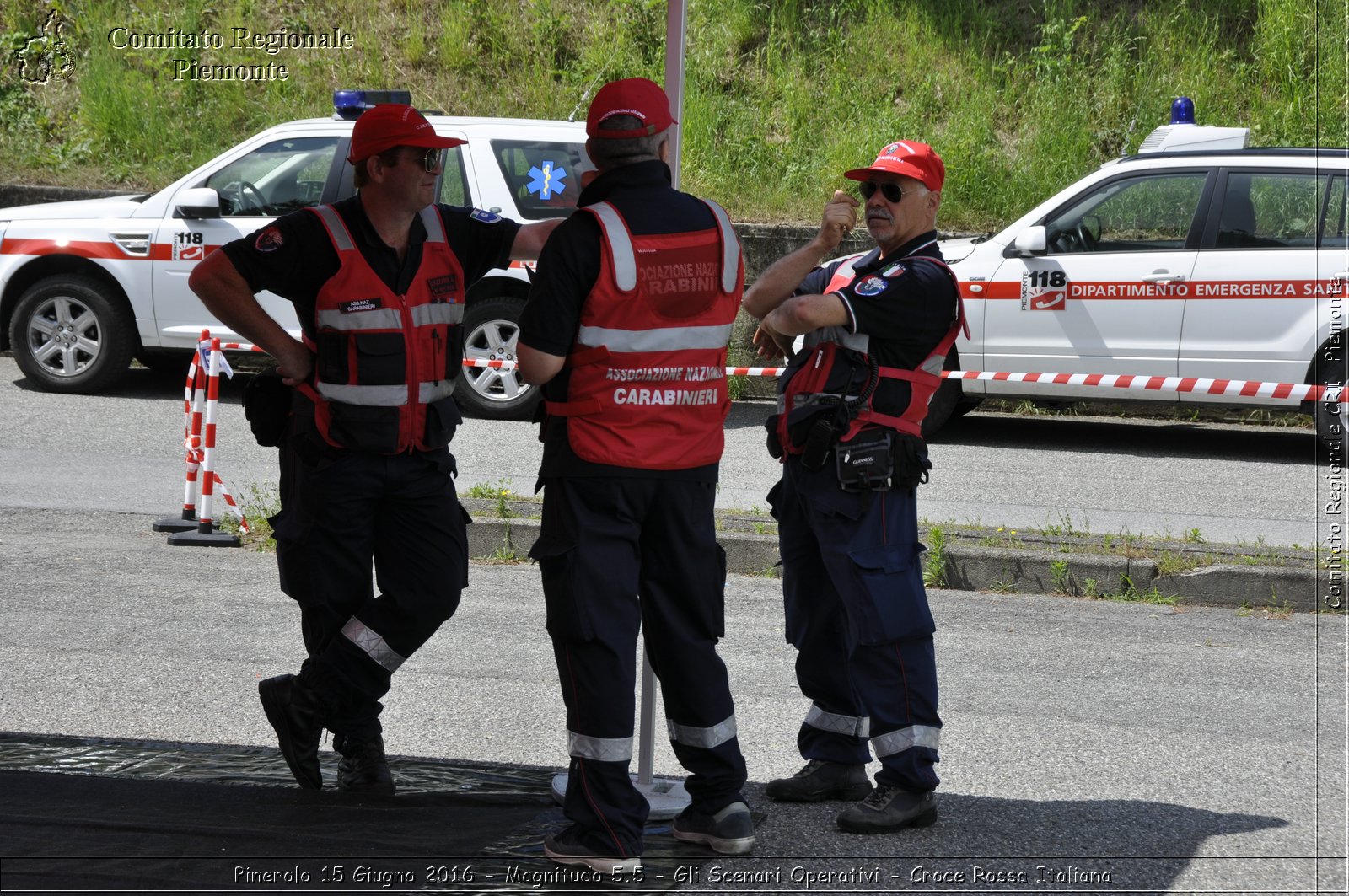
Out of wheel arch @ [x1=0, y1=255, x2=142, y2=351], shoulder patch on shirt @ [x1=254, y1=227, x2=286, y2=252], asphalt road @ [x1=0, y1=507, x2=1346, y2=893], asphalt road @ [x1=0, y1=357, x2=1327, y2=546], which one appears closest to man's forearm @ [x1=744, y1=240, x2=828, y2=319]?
shoulder patch on shirt @ [x1=254, y1=227, x2=286, y2=252]

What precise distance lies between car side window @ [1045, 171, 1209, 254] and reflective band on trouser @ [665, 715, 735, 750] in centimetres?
747

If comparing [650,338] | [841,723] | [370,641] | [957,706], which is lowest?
[957,706]

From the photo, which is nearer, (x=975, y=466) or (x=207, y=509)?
(x=207, y=509)

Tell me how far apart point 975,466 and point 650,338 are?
667 cm

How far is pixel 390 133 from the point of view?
4023 mm

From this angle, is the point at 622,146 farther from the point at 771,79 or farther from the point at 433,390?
the point at 771,79

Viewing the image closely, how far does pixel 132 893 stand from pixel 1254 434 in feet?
32.7

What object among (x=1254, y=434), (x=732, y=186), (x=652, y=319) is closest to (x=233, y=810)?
(x=652, y=319)

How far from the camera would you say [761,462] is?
9977mm

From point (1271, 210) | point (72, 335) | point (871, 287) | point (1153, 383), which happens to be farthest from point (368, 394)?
point (72, 335)

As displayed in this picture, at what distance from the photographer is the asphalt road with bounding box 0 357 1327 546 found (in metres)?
8.39

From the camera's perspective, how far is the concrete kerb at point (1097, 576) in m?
6.82

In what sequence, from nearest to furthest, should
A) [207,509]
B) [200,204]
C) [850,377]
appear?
1. [850,377]
2. [207,509]
3. [200,204]

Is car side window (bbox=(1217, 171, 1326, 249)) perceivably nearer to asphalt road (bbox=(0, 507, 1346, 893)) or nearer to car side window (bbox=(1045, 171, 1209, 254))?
car side window (bbox=(1045, 171, 1209, 254))
